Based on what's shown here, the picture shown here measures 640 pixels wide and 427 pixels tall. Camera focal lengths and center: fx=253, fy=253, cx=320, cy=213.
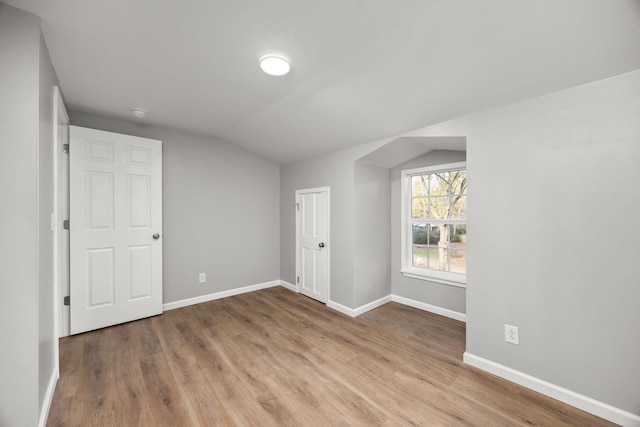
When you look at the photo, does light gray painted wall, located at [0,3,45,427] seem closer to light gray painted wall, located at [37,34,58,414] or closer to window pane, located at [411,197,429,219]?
light gray painted wall, located at [37,34,58,414]

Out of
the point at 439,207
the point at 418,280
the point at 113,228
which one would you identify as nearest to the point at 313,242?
the point at 418,280

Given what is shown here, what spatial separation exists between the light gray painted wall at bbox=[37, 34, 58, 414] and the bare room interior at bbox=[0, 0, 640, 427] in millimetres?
39

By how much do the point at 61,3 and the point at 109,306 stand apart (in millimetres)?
2787

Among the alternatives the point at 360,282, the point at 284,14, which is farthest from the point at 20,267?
the point at 360,282

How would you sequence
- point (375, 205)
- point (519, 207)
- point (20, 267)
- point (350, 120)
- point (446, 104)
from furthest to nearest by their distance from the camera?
point (375, 205), point (350, 120), point (446, 104), point (519, 207), point (20, 267)

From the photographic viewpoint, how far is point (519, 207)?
6.42 ft

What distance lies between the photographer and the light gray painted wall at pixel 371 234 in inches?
127

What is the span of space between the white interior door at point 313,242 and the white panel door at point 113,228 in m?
1.90

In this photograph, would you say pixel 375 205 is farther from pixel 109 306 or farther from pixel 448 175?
pixel 109 306

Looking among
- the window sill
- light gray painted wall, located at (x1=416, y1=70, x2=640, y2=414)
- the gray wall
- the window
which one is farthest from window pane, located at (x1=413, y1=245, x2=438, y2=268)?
the gray wall

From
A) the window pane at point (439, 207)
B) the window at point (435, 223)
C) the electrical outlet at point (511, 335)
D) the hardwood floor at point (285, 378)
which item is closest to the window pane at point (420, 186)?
the window at point (435, 223)

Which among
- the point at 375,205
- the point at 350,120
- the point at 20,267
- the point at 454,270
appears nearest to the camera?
the point at 20,267

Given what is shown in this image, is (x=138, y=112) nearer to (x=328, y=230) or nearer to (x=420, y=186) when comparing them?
(x=328, y=230)

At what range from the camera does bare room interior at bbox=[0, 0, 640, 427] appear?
1.42 meters
